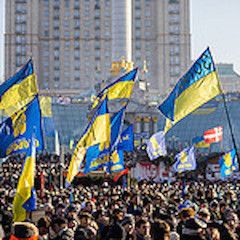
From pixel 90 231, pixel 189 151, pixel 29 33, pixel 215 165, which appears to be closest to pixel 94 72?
pixel 29 33

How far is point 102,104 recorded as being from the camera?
16109 millimetres

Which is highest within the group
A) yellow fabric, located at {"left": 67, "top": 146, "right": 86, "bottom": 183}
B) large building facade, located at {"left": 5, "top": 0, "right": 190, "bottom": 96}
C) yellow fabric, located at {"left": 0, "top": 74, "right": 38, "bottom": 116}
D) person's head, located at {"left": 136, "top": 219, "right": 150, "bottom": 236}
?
large building facade, located at {"left": 5, "top": 0, "right": 190, "bottom": 96}

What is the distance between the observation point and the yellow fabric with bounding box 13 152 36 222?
10250 mm

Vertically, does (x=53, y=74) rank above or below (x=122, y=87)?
above

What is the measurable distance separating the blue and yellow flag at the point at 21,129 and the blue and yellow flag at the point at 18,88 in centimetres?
133

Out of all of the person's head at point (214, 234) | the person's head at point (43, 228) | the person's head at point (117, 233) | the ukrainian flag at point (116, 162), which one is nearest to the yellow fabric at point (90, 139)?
the person's head at point (43, 228)

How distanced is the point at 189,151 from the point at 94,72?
7992cm

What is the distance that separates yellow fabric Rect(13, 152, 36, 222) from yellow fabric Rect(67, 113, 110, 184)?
10.1 ft

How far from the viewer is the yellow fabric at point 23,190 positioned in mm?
10250

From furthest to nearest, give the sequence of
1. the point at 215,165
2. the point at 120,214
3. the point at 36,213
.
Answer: the point at 215,165 < the point at 36,213 < the point at 120,214

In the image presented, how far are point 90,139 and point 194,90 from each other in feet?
7.59

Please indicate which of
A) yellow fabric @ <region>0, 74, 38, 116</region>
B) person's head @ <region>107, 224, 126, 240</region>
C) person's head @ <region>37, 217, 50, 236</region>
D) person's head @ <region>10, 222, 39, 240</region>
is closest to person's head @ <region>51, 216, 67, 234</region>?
person's head @ <region>37, 217, 50, 236</region>

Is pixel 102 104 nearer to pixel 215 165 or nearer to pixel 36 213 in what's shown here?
pixel 36 213

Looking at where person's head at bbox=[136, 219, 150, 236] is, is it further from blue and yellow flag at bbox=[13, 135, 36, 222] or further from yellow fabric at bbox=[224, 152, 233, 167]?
yellow fabric at bbox=[224, 152, 233, 167]
